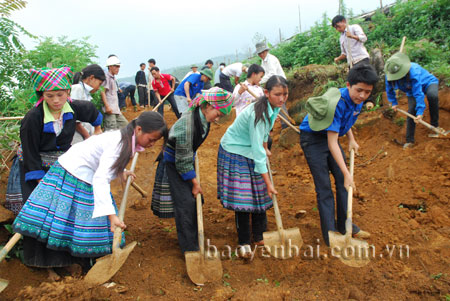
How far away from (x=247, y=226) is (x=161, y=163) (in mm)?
963

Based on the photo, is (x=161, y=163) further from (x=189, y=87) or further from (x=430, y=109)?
(x=430, y=109)

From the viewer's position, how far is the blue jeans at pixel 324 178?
279 centimetres

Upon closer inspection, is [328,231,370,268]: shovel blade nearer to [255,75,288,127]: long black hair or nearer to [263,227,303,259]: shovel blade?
[263,227,303,259]: shovel blade

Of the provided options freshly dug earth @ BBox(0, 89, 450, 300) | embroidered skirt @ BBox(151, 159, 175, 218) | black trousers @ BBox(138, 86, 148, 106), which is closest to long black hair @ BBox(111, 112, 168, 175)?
embroidered skirt @ BBox(151, 159, 175, 218)

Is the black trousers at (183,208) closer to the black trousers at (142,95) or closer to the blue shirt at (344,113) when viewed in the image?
the blue shirt at (344,113)

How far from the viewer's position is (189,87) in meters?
5.78

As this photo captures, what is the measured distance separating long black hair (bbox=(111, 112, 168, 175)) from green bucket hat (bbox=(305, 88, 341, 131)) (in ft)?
4.24

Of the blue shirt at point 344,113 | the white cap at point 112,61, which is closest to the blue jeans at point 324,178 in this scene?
the blue shirt at point 344,113

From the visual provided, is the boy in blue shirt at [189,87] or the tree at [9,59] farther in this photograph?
the boy in blue shirt at [189,87]

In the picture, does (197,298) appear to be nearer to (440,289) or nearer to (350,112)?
(440,289)

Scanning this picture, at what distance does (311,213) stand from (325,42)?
657 cm

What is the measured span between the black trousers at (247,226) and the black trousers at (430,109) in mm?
3053

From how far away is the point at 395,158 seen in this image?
456 cm

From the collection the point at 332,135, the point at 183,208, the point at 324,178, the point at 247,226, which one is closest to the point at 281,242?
the point at 247,226
